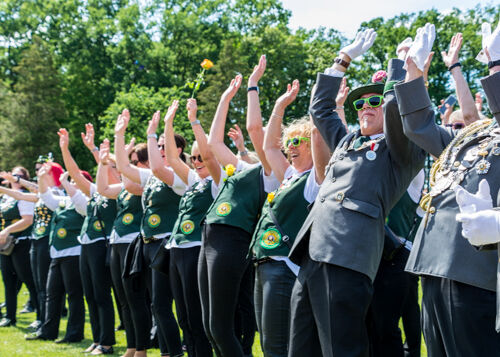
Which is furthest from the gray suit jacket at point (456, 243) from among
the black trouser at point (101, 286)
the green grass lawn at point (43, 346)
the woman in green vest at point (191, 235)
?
the black trouser at point (101, 286)

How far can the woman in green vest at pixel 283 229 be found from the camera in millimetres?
4227

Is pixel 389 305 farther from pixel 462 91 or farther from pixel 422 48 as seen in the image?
pixel 422 48

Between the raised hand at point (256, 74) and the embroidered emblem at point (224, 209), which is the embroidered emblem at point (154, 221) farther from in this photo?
the raised hand at point (256, 74)

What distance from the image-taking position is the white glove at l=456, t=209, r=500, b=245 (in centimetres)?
237

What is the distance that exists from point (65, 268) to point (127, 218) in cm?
192

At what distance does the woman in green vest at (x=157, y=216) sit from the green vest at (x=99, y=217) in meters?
1.25

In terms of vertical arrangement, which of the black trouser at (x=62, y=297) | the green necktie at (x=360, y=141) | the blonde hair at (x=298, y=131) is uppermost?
the blonde hair at (x=298, y=131)

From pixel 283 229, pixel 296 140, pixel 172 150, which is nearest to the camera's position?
pixel 283 229

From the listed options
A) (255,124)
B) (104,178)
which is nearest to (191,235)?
(255,124)

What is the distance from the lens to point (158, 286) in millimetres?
6297

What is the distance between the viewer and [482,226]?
2.37 m

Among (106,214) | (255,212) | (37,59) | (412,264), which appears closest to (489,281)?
(412,264)

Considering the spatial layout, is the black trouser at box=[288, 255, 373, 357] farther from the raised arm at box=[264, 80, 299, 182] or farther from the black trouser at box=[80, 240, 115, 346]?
the black trouser at box=[80, 240, 115, 346]

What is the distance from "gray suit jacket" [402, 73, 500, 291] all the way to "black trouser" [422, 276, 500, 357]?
5 centimetres
